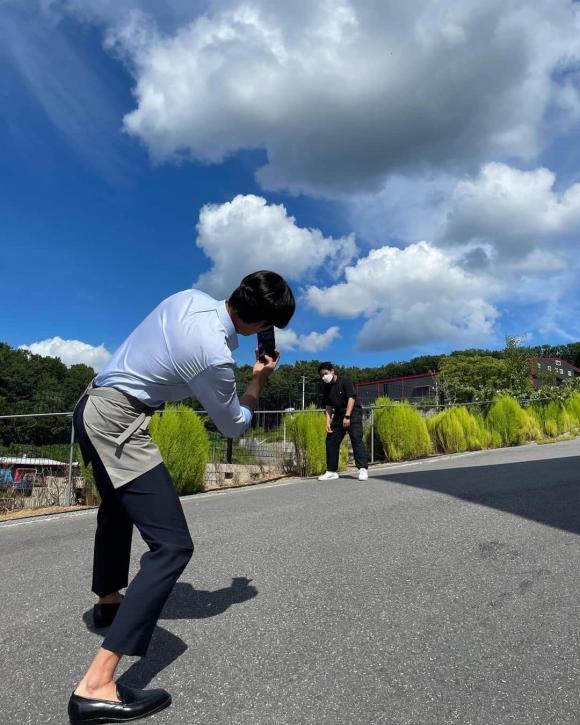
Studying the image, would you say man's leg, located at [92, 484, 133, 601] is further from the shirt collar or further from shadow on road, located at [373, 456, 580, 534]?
shadow on road, located at [373, 456, 580, 534]

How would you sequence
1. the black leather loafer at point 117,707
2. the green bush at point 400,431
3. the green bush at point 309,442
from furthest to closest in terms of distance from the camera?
the green bush at point 400,431 → the green bush at point 309,442 → the black leather loafer at point 117,707

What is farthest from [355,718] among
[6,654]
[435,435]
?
[435,435]

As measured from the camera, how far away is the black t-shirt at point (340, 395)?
8969mm

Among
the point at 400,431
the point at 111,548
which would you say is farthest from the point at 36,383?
the point at 111,548

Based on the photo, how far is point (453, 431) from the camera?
531 inches

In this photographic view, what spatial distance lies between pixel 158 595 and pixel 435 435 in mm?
12251

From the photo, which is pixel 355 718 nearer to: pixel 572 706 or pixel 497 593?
pixel 572 706

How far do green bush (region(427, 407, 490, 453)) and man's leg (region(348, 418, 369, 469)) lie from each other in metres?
5.08

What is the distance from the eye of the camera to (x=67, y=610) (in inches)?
124

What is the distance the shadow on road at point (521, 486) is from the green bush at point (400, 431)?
3.05 metres

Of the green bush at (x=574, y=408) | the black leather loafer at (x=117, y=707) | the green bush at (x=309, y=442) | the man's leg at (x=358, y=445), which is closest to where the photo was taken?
the black leather loafer at (x=117, y=707)

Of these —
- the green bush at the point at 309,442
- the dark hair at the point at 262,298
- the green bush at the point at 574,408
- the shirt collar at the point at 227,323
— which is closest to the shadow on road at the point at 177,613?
the shirt collar at the point at 227,323

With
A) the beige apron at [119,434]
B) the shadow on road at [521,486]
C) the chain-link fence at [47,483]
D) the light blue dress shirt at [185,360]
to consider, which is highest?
the light blue dress shirt at [185,360]

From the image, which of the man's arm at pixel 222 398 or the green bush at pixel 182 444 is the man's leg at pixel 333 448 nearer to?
the green bush at pixel 182 444
